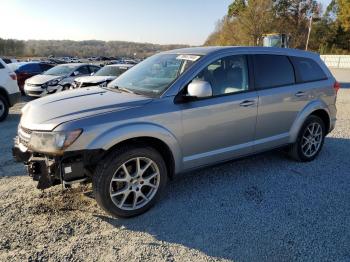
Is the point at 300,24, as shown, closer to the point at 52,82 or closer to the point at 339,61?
the point at 339,61

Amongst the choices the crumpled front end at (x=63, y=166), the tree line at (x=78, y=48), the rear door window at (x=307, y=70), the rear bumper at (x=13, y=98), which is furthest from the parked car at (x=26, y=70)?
the tree line at (x=78, y=48)

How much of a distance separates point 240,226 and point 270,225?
31 centimetres

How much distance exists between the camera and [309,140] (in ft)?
17.5

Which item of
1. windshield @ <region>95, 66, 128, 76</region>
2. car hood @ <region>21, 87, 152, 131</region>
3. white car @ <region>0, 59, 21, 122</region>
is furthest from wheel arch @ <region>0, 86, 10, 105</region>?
car hood @ <region>21, 87, 152, 131</region>

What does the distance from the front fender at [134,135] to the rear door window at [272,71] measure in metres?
1.52

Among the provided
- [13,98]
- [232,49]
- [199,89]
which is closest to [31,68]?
[13,98]

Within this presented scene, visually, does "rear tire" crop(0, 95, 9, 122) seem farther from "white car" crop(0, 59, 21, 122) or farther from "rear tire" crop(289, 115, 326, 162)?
"rear tire" crop(289, 115, 326, 162)

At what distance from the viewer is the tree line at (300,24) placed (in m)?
45.2

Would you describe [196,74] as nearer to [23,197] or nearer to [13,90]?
[23,197]

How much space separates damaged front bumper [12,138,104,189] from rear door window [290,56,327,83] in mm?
3287

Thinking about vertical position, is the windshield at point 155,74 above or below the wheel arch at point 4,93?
above

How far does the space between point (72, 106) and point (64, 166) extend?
71 centimetres

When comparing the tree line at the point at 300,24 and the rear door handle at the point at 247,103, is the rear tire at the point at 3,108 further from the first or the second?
the tree line at the point at 300,24

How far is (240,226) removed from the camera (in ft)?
11.4
